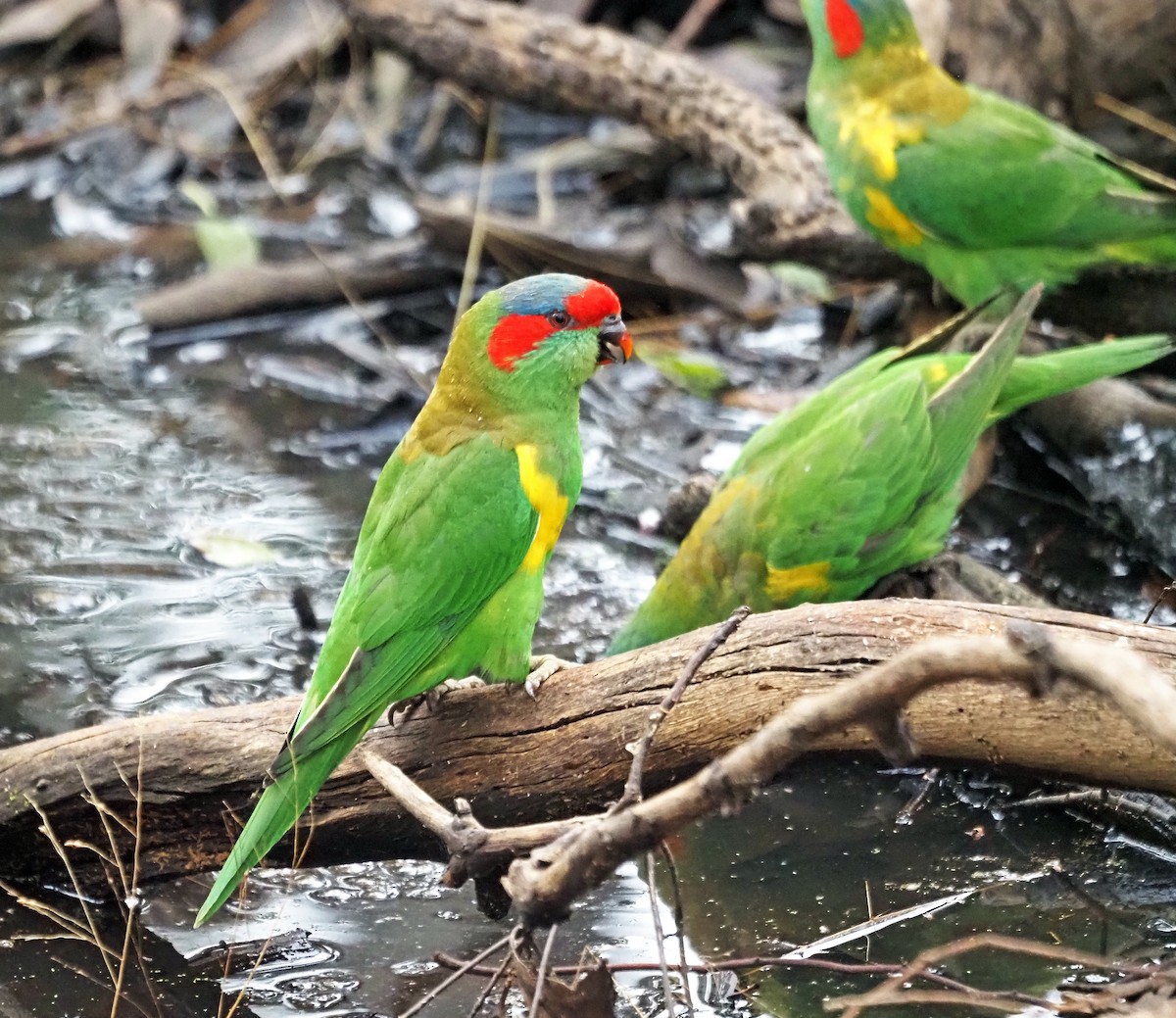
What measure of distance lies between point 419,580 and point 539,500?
31 centimetres

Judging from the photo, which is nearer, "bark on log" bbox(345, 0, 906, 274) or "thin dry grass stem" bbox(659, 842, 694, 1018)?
"thin dry grass stem" bbox(659, 842, 694, 1018)

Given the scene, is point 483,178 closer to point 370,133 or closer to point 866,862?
point 370,133

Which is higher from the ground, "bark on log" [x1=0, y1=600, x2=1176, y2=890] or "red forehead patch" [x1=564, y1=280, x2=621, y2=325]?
"red forehead patch" [x1=564, y1=280, x2=621, y2=325]

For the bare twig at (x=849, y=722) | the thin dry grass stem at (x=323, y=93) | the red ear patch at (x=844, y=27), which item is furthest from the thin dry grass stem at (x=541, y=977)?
the thin dry grass stem at (x=323, y=93)

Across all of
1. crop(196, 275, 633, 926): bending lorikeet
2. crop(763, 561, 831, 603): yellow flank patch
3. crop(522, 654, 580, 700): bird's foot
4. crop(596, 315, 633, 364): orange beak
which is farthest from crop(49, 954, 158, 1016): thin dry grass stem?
crop(763, 561, 831, 603): yellow flank patch

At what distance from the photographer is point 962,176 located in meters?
4.71

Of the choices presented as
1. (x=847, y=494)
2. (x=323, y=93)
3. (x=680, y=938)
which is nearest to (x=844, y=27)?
(x=847, y=494)

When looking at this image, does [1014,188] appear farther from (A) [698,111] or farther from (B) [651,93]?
(B) [651,93]

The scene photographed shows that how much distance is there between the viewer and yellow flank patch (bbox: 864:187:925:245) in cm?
477

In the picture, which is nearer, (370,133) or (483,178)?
(483,178)

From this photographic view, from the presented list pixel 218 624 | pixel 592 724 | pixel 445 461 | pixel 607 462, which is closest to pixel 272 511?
pixel 218 624

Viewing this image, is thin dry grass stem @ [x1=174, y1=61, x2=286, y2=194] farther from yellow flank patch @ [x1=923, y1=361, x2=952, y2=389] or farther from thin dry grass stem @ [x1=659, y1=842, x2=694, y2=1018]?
thin dry grass stem @ [x1=659, y1=842, x2=694, y2=1018]

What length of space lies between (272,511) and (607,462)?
1185 millimetres

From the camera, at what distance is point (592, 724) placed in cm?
290
